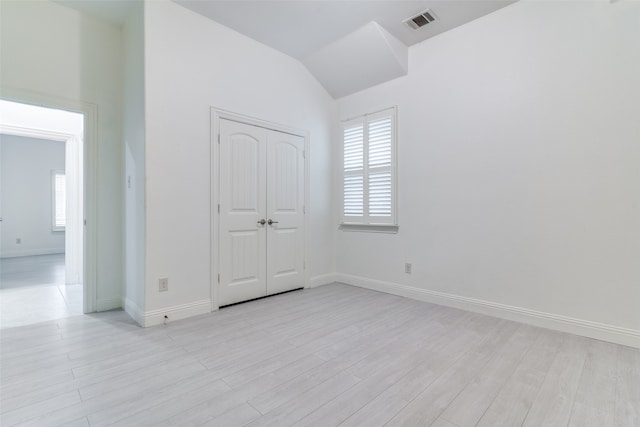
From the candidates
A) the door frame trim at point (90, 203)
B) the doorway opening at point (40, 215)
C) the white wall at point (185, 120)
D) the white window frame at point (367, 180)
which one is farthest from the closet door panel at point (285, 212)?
the doorway opening at point (40, 215)

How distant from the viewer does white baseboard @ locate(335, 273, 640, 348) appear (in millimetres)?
2318

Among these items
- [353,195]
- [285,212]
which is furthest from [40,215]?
[353,195]

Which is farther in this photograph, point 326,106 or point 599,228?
point 326,106

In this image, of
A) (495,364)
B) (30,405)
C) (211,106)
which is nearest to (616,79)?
(495,364)

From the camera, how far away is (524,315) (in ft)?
9.04

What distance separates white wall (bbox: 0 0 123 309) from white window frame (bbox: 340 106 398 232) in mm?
2757

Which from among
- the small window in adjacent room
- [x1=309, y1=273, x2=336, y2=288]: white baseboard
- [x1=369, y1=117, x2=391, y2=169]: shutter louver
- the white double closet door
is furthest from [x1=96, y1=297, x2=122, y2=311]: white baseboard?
the small window in adjacent room

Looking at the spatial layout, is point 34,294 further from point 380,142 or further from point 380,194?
point 380,142

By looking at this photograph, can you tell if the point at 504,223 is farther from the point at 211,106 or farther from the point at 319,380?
the point at 211,106

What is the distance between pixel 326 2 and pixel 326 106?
61.4 inches

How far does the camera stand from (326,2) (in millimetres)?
2857

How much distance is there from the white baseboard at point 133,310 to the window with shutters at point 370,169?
8.77 feet

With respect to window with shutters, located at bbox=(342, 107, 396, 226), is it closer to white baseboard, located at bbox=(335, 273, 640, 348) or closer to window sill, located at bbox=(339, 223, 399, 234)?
window sill, located at bbox=(339, 223, 399, 234)

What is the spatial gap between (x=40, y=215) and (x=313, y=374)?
8.54m
